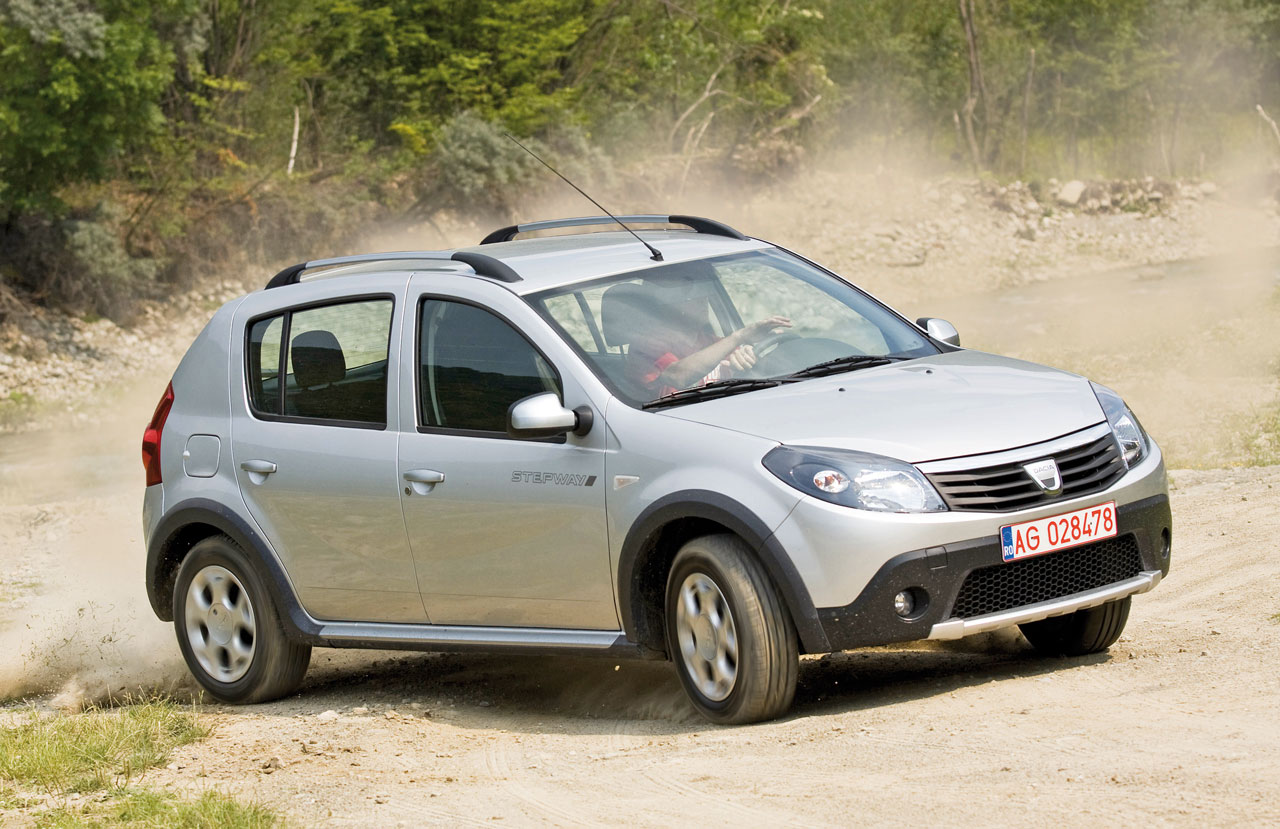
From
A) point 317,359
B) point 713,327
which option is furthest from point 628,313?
point 317,359

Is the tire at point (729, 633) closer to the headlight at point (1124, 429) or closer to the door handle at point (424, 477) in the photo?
the door handle at point (424, 477)

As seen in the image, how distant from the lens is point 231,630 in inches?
277

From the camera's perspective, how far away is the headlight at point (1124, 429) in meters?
5.63

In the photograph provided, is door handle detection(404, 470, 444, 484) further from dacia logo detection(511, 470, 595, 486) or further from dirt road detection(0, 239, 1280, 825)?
dirt road detection(0, 239, 1280, 825)

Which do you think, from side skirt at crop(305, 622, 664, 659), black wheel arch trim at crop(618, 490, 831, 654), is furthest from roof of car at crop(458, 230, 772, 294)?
side skirt at crop(305, 622, 664, 659)

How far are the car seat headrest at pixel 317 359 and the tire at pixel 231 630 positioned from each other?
2.72 feet

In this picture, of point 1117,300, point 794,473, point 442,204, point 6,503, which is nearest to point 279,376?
point 794,473

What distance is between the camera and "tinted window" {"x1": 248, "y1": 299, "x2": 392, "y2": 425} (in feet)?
21.0

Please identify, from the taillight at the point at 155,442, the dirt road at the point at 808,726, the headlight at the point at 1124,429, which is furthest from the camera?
the taillight at the point at 155,442

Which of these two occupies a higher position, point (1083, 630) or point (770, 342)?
point (770, 342)

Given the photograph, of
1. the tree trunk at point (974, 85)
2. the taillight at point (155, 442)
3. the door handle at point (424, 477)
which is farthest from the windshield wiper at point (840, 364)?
the tree trunk at point (974, 85)

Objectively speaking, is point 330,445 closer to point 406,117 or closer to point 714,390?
point 714,390

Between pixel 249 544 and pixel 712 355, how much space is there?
2.23 m

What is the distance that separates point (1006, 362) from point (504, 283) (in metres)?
1.96
